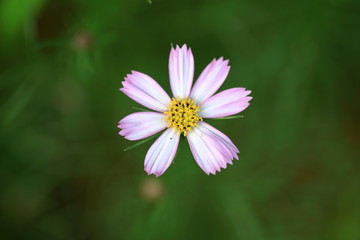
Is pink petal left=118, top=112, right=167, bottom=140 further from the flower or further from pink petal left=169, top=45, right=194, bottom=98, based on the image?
pink petal left=169, top=45, right=194, bottom=98

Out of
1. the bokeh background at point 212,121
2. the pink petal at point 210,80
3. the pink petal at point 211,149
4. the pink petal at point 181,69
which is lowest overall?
the pink petal at point 211,149

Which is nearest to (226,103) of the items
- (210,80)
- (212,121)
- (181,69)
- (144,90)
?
(210,80)

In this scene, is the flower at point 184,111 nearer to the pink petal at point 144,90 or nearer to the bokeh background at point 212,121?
the pink petal at point 144,90

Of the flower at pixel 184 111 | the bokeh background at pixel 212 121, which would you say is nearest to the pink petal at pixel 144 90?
the flower at pixel 184 111

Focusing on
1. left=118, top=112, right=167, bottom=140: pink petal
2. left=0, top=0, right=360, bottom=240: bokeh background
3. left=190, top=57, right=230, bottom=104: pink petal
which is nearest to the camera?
left=118, top=112, right=167, bottom=140: pink petal

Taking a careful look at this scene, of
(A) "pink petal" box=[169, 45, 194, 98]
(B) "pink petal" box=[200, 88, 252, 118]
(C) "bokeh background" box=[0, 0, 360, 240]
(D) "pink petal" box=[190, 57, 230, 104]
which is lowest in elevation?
(B) "pink petal" box=[200, 88, 252, 118]

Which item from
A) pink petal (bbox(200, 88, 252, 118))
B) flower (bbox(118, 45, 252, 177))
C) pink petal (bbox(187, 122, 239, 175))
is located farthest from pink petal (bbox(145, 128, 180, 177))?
pink petal (bbox(200, 88, 252, 118))
